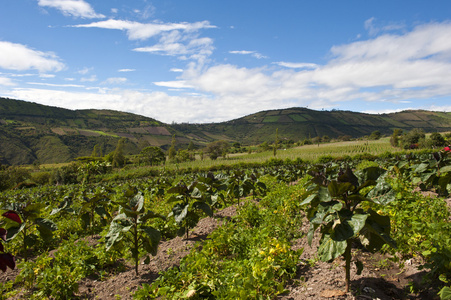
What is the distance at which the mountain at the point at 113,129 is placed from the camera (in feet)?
338

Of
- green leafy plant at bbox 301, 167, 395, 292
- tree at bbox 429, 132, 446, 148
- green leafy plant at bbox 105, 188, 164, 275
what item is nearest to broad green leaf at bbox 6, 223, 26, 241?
green leafy plant at bbox 105, 188, 164, 275

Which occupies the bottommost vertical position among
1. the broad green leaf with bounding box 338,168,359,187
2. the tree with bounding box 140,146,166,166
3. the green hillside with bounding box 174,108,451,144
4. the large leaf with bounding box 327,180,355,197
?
the tree with bounding box 140,146,166,166

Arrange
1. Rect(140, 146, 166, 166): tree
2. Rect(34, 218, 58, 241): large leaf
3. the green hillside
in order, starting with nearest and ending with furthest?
Rect(34, 218, 58, 241): large leaf < Rect(140, 146, 166, 166): tree < the green hillside

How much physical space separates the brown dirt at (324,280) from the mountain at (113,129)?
112 m

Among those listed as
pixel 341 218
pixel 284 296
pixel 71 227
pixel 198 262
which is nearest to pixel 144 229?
pixel 198 262

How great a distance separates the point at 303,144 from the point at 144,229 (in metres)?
106

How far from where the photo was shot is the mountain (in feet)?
338

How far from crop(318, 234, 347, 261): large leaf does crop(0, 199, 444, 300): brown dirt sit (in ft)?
2.36

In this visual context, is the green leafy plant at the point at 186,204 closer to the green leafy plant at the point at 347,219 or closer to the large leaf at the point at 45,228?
the large leaf at the point at 45,228

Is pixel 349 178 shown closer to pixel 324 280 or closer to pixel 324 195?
pixel 324 195

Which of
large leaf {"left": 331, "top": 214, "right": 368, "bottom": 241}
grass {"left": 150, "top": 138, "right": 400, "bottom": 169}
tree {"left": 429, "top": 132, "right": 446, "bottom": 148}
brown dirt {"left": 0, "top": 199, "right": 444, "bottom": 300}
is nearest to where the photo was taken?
large leaf {"left": 331, "top": 214, "right": 368, "bottom": 241}

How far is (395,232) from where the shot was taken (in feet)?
12.7

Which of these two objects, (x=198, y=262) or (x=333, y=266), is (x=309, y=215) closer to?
(x=333, y=266)

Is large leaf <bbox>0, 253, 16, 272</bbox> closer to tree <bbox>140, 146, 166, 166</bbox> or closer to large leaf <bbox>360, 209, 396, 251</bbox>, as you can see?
large leaf <bbox>360, 209, 396, 251</bbox>
